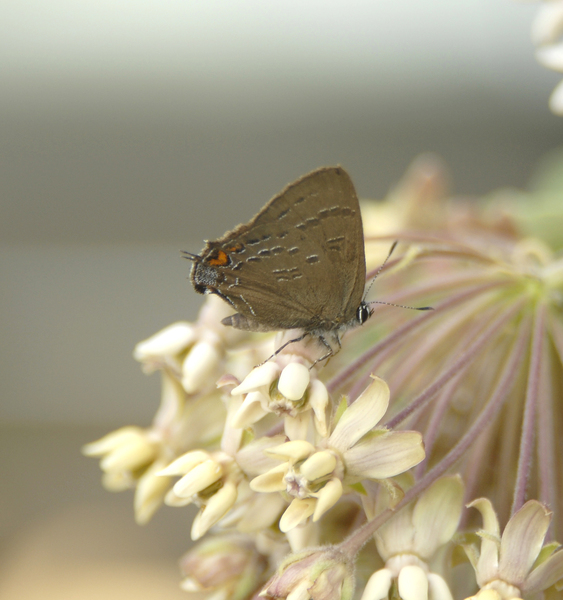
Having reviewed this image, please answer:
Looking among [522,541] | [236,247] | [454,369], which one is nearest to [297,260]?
[236,247]

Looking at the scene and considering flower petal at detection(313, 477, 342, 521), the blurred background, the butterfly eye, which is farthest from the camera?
the blurred background

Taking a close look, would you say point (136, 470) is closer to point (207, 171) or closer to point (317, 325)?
point (317, 325)

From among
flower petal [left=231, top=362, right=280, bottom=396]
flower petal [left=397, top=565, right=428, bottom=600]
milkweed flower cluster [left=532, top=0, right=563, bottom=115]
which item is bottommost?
flower petal [left=397, top=565, right=428, bottom=600]

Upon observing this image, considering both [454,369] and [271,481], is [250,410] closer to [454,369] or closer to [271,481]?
[271,481]

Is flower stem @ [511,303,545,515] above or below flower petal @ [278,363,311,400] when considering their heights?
below

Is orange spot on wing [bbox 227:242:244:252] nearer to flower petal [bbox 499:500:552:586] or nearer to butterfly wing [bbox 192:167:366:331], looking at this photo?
butterfly wing [bbox 192:167:366:331]

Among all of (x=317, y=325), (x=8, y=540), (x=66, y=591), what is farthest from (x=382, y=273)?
(x=8, y=540)

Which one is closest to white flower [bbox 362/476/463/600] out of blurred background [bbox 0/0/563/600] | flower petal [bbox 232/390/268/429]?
flower petal [bbox 232/390/268/429]

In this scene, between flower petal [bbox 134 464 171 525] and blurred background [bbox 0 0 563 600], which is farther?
blurred background [bbox 0 0 563 600]
